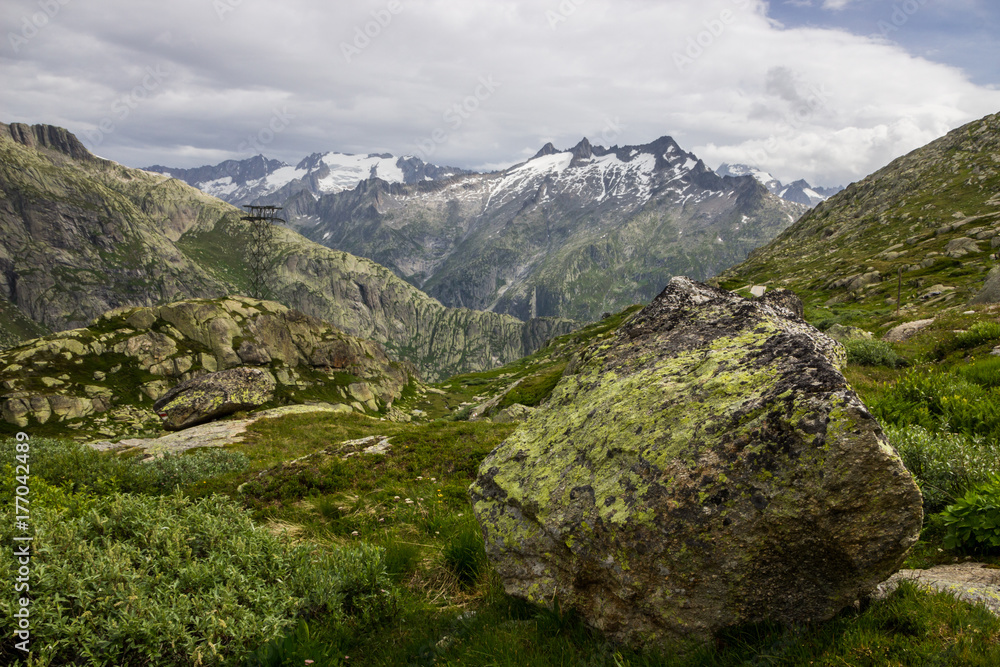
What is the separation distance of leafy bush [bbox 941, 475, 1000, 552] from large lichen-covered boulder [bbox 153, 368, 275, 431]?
44.4 m

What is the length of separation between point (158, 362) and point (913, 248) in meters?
157

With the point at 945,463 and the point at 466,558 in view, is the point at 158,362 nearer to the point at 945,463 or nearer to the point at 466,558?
the point at 466,558

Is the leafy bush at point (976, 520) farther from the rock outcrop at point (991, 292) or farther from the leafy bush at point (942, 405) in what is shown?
the rock outcrop at point (991, 292)

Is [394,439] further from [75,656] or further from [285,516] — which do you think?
[75,656]

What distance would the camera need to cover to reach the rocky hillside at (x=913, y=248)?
66.2 metres

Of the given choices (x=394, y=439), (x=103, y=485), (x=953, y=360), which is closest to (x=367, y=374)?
(x=394, y=439)

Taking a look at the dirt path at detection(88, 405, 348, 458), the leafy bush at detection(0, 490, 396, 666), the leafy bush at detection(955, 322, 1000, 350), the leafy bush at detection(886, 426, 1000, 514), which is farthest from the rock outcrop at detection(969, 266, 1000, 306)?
the dirt path at detection(88, 405, 348, 458)

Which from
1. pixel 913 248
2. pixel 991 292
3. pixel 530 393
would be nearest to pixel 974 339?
Answer: pixel 530 393

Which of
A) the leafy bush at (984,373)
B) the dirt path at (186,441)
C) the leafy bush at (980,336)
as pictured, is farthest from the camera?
the dirt path at (186,441)

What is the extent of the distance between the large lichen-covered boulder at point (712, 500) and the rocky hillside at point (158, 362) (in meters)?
67.6

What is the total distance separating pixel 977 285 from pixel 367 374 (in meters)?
94.3

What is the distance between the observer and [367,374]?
95062mm

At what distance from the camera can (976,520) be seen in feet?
18.0

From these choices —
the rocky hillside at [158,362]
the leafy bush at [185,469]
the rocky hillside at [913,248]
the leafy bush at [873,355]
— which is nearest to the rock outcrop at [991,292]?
the rocky hillside at [913,248]
